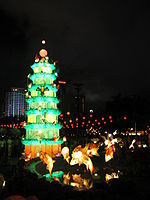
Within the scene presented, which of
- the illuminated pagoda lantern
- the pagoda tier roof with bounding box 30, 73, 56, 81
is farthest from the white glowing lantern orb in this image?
the pagoda tier roof with bounding box 30, 73, 56, 81

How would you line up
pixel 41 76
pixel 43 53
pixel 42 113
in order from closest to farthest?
pixel 42 113 → pixel 43 53 → pixel 41 76

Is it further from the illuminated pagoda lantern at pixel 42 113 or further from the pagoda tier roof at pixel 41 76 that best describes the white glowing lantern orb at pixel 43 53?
the pagoda tier roof at pixel 41 76

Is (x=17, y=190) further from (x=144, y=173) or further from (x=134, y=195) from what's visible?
(x=144, y=173)

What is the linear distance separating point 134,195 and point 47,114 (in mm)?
22580

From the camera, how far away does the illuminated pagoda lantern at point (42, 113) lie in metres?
26.6

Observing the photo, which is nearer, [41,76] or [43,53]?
[43,53]

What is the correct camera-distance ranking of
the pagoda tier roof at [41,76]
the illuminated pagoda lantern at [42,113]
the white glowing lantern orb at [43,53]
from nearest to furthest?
1. the illuminated pagoda lantern at [42,113]
2. the white glowing lantern orb at [43,53]
3. the pagoda tier roof at [41,76]

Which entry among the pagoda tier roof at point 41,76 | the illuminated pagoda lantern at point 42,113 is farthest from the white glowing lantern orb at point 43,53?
the pagoda tier roof at point 41,76

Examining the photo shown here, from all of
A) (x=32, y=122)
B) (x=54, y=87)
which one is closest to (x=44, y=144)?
(x=32, y=122)

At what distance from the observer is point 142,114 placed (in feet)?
118

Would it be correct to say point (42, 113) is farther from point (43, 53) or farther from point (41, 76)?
point (43, 53)

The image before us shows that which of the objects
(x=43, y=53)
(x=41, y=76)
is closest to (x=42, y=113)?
(x=41, y=76)

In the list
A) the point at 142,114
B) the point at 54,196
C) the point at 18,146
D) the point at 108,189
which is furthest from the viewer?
the point at 142,114

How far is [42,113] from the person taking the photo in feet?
90.7
